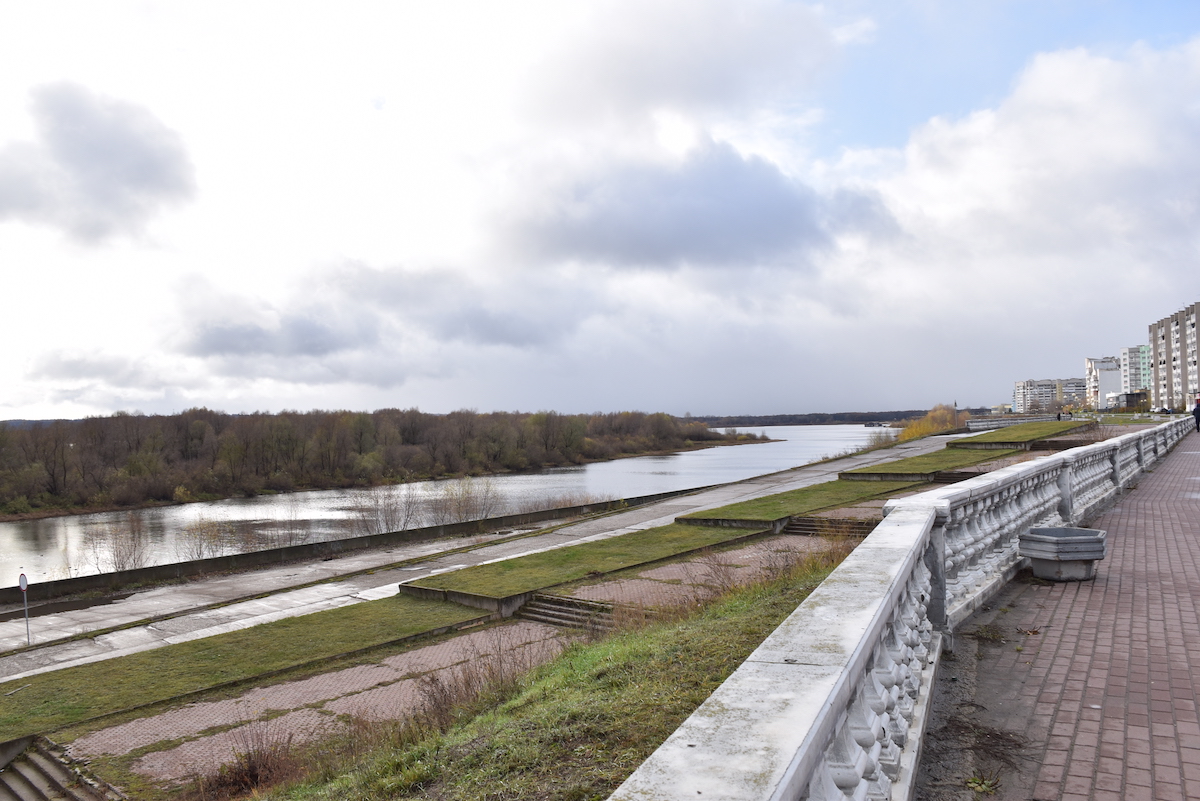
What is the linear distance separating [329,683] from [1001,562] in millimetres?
11549

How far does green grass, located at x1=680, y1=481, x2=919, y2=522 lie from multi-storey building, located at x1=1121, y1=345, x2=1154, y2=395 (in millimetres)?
172247

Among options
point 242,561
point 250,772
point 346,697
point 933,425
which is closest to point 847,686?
point 250,772

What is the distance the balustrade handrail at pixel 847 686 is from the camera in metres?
1.66

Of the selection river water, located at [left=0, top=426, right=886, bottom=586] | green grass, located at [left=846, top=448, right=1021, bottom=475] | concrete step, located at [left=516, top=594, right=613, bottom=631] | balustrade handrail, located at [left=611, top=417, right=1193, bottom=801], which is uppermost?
balustrade handrail, located at [left=611, top=417, right=1193, bottom=801]

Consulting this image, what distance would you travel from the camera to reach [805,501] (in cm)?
2495

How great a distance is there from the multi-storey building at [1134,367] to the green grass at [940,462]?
162443 mm

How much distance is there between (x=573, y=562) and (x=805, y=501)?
341 inches

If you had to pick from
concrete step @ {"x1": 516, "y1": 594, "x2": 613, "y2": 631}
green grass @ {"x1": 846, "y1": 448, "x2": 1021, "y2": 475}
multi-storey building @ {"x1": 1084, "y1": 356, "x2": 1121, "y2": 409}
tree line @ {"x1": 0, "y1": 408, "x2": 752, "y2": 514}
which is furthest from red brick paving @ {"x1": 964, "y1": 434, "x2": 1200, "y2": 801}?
multi-storey building @ {"x1": 1084, "y1": 356, "x2": 1121, "y2": 409}

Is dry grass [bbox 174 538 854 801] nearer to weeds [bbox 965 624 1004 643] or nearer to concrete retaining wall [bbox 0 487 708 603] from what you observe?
weeds [bbox 965 624 1004 643]

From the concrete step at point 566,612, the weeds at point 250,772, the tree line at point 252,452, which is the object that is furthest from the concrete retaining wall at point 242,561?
the tree line at point 252,452

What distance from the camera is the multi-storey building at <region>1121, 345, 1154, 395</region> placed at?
167 meters

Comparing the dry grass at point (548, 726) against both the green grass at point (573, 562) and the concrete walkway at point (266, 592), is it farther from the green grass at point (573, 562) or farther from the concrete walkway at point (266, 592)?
the concrete walkway at point (266, 592)

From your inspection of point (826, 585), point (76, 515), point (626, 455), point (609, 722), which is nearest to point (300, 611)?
point (609, 722)

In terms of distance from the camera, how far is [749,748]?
5.66 ft
